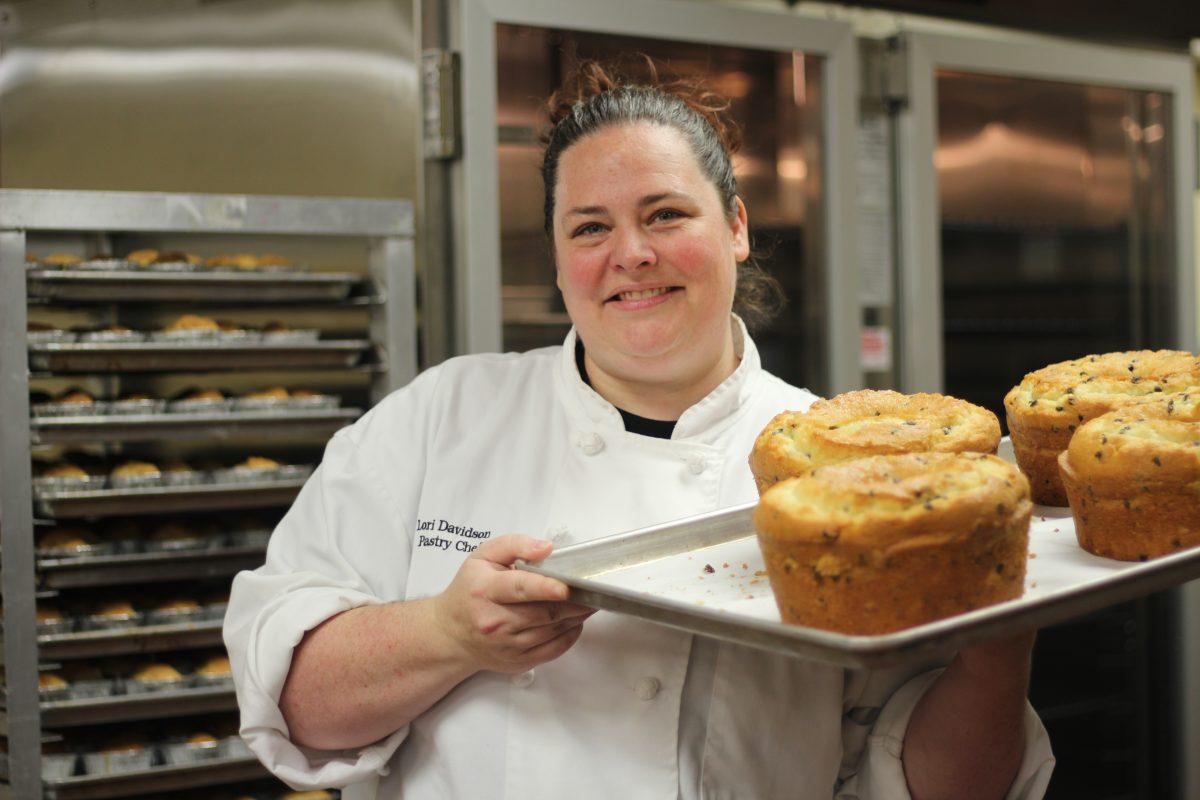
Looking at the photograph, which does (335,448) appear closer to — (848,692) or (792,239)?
(848,692)

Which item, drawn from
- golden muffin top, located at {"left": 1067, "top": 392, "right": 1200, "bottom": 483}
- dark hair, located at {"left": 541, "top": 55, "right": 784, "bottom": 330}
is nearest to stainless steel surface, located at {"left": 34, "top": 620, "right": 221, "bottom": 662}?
dark hair, located at {"left": 541, "top": 55, "right": 784, "bottom": 330}

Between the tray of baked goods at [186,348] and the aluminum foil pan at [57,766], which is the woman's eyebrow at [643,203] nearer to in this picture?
the tray of baked goods at [186,348]

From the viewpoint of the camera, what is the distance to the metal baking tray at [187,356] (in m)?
2.11

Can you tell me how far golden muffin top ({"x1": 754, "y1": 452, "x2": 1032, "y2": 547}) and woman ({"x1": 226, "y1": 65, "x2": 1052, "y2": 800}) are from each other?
0.35 meters

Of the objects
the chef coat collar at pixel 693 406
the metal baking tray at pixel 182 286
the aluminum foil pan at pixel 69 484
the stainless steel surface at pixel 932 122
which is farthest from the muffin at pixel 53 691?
the stainless steel surface at pixel 932 122

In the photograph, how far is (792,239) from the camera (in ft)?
9.60

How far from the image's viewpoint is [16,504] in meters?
2.04

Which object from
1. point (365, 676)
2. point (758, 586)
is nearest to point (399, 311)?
point (365, 676)

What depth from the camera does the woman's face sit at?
4.91 feet

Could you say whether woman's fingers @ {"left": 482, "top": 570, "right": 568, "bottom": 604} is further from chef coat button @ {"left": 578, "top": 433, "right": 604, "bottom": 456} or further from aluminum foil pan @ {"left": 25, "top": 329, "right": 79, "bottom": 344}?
aluminum foil pan @ {"left": 25, "top": 329, "right": 79, "bottom": 344}

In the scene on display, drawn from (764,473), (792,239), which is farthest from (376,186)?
(764,473)

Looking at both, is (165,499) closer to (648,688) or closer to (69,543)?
(69,543)

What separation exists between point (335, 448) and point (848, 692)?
81 cm

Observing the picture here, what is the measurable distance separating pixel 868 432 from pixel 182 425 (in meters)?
1.51
